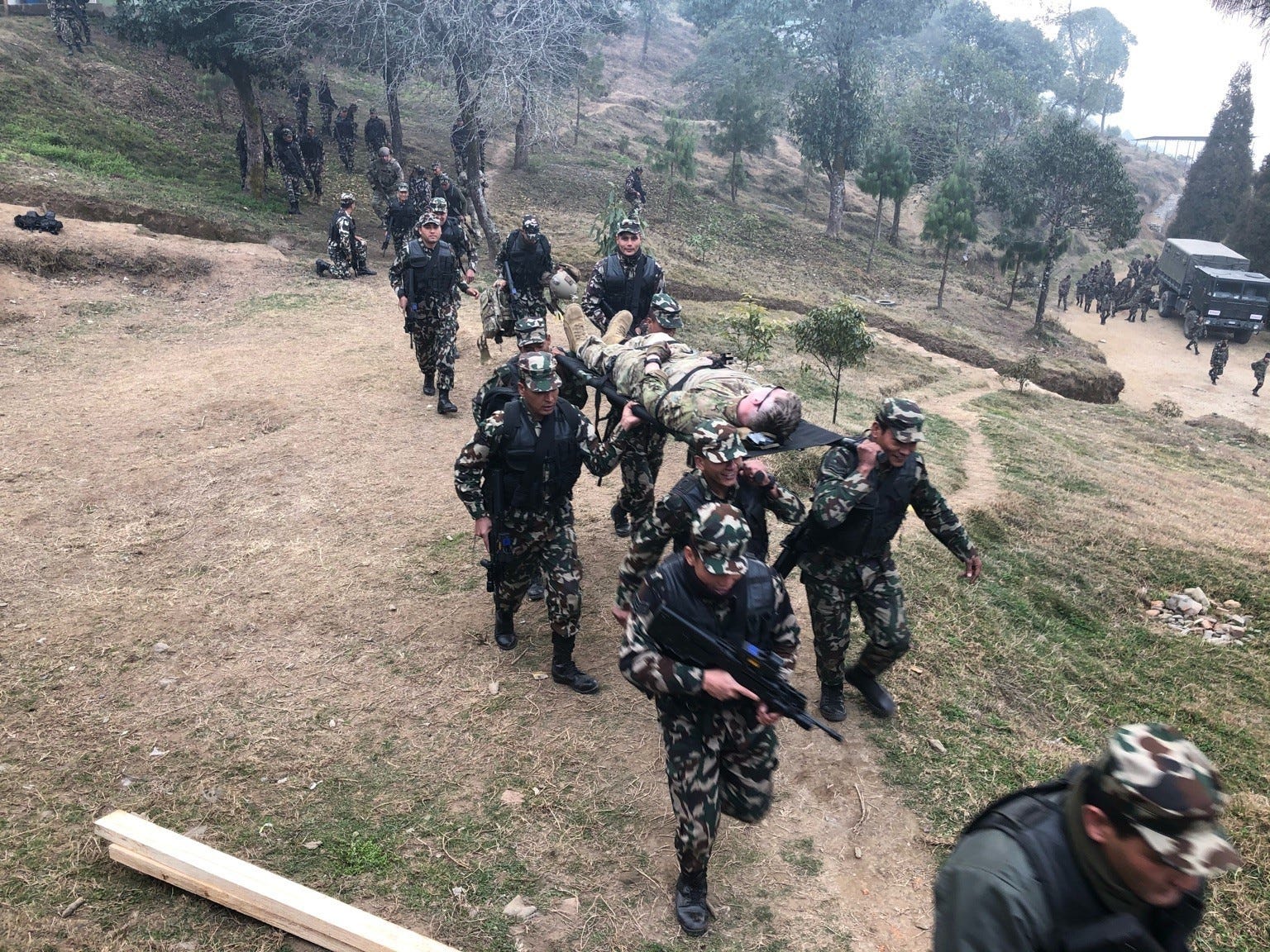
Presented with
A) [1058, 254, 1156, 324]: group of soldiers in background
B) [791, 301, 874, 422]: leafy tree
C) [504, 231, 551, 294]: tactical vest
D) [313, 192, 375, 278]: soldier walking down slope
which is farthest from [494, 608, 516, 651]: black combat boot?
[1058, 254, 1156, 324]: group of soldiers in background

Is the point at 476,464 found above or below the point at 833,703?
above

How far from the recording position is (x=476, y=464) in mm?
4449

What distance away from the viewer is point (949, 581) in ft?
20.8

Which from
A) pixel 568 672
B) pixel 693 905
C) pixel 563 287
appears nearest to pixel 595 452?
pixel 568 672

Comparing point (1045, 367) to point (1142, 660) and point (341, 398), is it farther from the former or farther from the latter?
point (341, 398)

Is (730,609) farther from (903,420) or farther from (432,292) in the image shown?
(432,292)

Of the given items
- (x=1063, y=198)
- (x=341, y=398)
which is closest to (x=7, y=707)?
(x=341, y=398)

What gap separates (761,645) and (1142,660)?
4.09m

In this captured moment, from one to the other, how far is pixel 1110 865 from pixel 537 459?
3.20 metres

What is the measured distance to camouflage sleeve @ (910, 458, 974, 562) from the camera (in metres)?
4.34

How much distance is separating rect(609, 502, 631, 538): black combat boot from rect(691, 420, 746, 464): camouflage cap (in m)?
2.55

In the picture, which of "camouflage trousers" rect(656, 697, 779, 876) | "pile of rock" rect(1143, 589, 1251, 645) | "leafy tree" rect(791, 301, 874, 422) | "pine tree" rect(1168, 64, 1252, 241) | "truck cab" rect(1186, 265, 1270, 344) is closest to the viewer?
"camouflage trousers" rect(656, 697, 779, 876)

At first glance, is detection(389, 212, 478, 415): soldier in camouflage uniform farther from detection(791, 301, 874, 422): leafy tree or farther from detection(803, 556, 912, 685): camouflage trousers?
detection(803, 556, 912, 685): camouflage trousers

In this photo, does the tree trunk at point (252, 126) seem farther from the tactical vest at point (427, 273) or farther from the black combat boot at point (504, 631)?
the black combat boot at point (504, 631)
